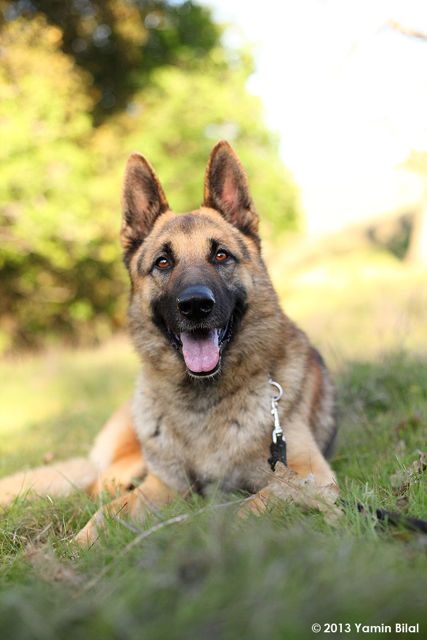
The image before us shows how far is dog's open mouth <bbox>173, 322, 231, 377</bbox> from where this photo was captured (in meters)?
2.99

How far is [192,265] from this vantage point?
3152 mm

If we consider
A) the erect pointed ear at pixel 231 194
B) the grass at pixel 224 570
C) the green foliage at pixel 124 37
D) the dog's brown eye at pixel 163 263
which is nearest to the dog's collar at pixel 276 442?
the grass at pixel 224 570

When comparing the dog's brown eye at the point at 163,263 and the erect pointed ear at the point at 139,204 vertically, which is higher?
the erect pointed ear at the point at 139,204

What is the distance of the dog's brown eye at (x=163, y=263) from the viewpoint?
3320mm

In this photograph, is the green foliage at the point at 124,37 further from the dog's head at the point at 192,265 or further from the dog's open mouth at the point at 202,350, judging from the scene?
the dog's open mouth at the point at 202,350

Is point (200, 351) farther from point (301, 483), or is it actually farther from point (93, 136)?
point (93, 136)

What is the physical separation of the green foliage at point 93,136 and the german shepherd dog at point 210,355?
7.96 metres

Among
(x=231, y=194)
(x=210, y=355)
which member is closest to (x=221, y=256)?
(x=231, y=194)

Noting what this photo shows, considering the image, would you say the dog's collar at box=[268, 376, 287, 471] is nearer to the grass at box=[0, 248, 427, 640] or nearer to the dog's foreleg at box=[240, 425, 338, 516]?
the dog's foreleg at box=[240, 425, 338, 516]

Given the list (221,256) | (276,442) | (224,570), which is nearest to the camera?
(224,570)

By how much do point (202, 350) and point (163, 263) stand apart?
2.05ft

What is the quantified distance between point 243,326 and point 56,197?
9.31m

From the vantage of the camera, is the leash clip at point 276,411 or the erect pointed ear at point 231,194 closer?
the leash clip at point 276,411

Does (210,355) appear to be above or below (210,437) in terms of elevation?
above
